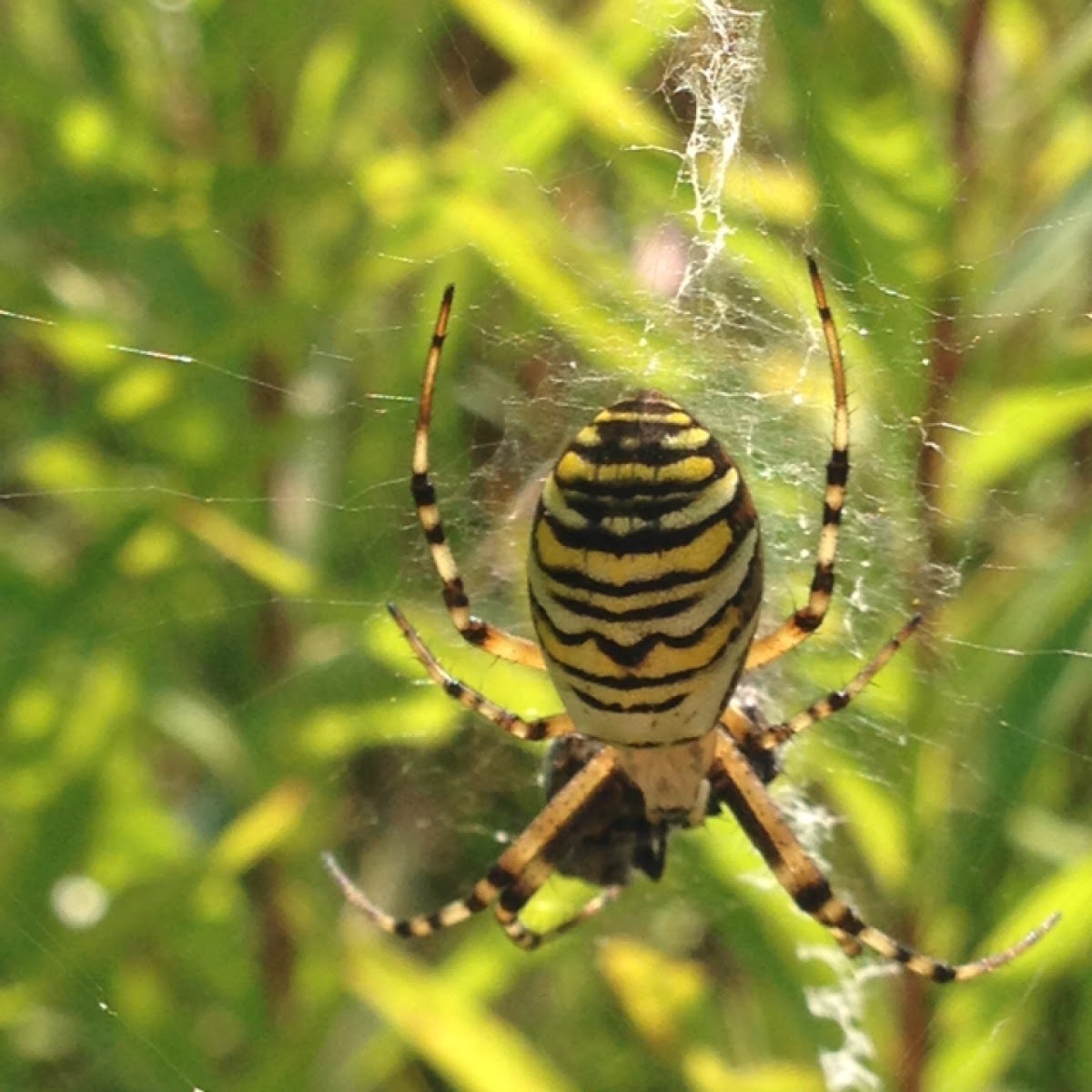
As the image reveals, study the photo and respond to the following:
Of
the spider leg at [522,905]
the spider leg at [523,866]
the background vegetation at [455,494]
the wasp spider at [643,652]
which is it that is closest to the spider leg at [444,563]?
the wasp spider at [643,652]

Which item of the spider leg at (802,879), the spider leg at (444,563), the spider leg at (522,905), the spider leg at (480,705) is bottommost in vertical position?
the spider leg at (522,905)

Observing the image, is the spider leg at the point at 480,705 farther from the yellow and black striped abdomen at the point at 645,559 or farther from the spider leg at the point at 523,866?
the yellow and black striped abdomen at the point at 645,559

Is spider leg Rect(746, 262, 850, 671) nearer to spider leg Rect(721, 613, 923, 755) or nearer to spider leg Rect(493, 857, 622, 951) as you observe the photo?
spider leg Rect(721, 613, 923, 755)

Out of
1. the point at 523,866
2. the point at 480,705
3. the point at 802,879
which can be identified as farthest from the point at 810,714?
the point at 523,866

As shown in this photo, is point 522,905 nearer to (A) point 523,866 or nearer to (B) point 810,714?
(A) point 523,866

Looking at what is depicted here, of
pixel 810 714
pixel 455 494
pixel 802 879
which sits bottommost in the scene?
pixel 802 879

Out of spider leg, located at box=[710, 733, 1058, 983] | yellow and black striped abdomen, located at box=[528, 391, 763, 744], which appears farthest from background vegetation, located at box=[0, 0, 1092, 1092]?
yellow and black striped abdomen, located at box=[528, 391, 763, 744]

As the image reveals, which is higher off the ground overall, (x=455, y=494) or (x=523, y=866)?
(x=455, y=494)

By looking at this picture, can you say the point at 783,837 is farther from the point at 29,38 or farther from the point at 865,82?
the point at 29,38
